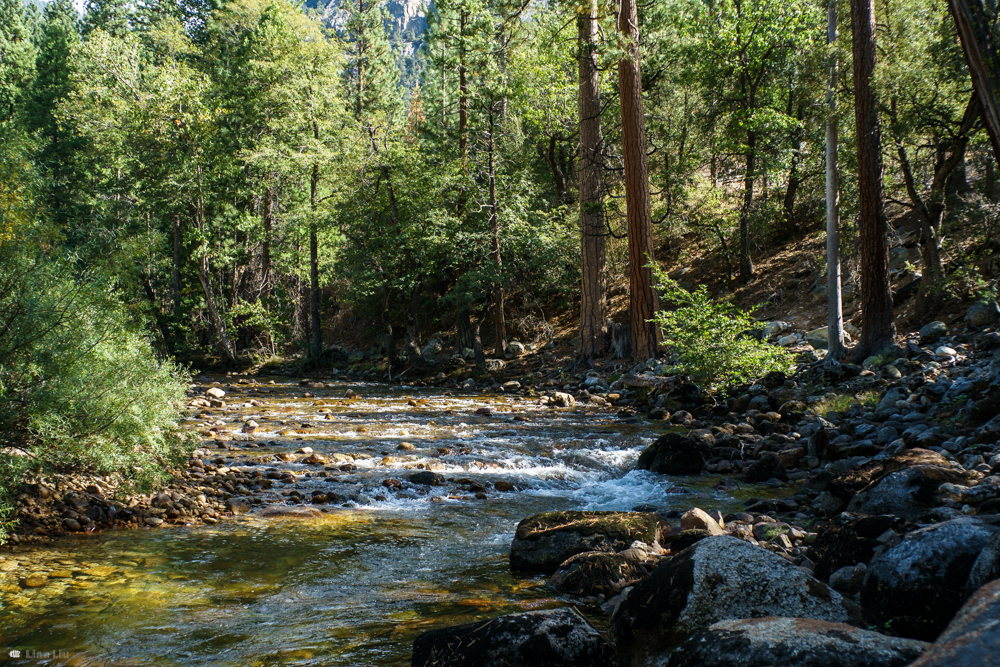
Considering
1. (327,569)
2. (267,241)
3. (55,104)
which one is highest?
(55,104)

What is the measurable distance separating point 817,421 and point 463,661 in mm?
7308

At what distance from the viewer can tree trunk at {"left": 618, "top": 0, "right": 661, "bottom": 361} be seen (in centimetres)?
1418

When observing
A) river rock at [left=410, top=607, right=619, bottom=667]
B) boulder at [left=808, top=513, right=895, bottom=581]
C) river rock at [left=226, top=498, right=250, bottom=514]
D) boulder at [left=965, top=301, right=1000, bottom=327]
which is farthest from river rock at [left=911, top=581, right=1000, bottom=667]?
boulder at [left=965, top=301, right=1000, bottom=327]

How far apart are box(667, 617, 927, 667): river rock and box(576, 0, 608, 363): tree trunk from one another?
557 inches

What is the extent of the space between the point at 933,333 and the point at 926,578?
31.3ft

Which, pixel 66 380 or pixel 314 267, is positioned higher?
pixel 314 267

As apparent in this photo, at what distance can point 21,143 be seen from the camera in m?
7.02

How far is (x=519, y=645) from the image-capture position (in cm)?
309

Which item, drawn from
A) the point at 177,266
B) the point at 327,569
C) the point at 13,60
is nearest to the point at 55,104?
the point at 13,60

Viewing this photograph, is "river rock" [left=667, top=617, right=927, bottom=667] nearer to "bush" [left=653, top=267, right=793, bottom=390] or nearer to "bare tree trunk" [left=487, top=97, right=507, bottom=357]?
"bush" [left=653, top=267, right=793, bottom=390]

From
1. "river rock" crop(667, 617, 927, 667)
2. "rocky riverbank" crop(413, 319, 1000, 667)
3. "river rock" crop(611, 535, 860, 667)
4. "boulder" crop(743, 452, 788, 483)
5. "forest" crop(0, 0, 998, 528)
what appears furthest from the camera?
"boulder" crop(743, 452, 788, 483)

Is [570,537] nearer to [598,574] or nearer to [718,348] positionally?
[598,574]

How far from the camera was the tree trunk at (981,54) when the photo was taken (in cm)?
346

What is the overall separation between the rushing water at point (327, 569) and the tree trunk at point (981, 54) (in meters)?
3.69
